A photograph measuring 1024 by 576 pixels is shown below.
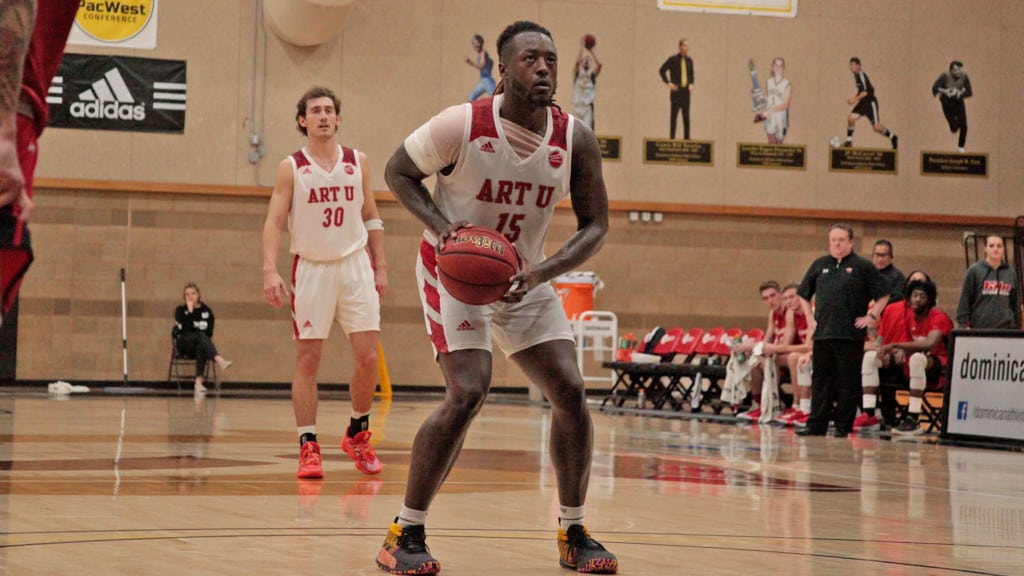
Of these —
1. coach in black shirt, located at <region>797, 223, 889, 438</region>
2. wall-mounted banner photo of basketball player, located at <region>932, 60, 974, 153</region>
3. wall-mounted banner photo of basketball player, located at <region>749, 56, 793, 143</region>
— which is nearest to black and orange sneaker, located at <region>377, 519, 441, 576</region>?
coach in black shirt, located at <region>797, 223, 889, 438</region>

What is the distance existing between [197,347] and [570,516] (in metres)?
16.3

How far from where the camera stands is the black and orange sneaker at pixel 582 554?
13.8 ft

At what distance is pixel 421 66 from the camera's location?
2139 centimetres

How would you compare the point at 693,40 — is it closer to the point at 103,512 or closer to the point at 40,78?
the point at 103,512

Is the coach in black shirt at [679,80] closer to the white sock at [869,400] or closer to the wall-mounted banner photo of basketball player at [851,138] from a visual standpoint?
the wall-mounted banner photo of basketball player at [851,138]

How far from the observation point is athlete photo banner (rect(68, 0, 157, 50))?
66.9 feet

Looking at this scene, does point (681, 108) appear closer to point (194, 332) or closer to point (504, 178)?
point (194, 332)

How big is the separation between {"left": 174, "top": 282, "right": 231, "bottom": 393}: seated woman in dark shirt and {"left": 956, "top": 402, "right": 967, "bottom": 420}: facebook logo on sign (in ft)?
36.9

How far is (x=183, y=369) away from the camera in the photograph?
21047mm

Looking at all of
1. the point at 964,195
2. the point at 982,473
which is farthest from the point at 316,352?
the point at 964,195

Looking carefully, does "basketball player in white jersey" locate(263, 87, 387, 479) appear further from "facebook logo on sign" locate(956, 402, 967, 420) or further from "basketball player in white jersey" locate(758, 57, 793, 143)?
"basketball player in white jersey" locate(758, 57, 793, 143)

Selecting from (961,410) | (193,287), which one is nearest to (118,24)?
(193,287)

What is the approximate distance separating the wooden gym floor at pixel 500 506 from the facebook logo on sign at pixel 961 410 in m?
0.79

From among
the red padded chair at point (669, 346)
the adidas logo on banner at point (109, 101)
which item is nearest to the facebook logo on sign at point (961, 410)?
the red padded chair at point (669, 346)
